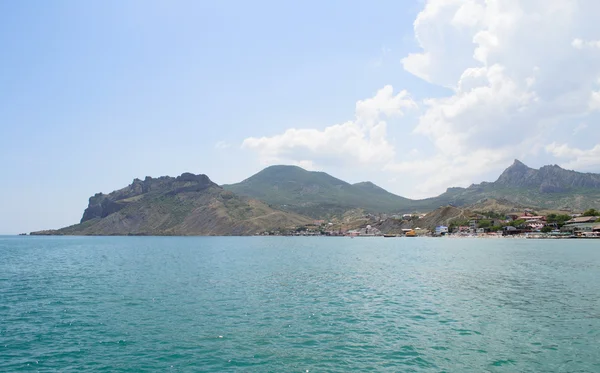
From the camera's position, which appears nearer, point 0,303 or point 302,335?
point 302,335

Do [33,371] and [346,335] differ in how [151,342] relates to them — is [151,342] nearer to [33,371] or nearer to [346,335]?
[33,371]

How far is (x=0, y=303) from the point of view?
41.6 metres

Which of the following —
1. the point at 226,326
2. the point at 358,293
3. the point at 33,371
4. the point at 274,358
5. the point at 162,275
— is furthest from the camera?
the point at 162,275

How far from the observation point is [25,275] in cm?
Result: 6712

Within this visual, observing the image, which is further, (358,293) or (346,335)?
(358,293)

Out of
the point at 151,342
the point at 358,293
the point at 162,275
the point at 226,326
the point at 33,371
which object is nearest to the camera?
A: the point at 33,371

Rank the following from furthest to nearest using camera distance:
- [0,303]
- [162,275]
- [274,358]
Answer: [162,275]
[0,303]
[274,358]

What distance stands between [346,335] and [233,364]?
9471 mm

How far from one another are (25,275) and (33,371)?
55.4 m

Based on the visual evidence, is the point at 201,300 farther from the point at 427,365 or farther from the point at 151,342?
the point at 427,365

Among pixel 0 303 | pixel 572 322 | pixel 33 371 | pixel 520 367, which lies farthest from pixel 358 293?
pixel 0 303

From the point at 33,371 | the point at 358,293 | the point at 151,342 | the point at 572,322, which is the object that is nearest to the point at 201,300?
the point at 151,342

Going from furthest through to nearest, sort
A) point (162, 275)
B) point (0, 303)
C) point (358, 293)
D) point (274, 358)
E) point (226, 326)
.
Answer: point (162, 275)
point (358, 293)
point (0, 303)
point (226, 326)
point (274, 358)

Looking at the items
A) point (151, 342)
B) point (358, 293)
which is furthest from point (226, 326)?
point (358, 293)
